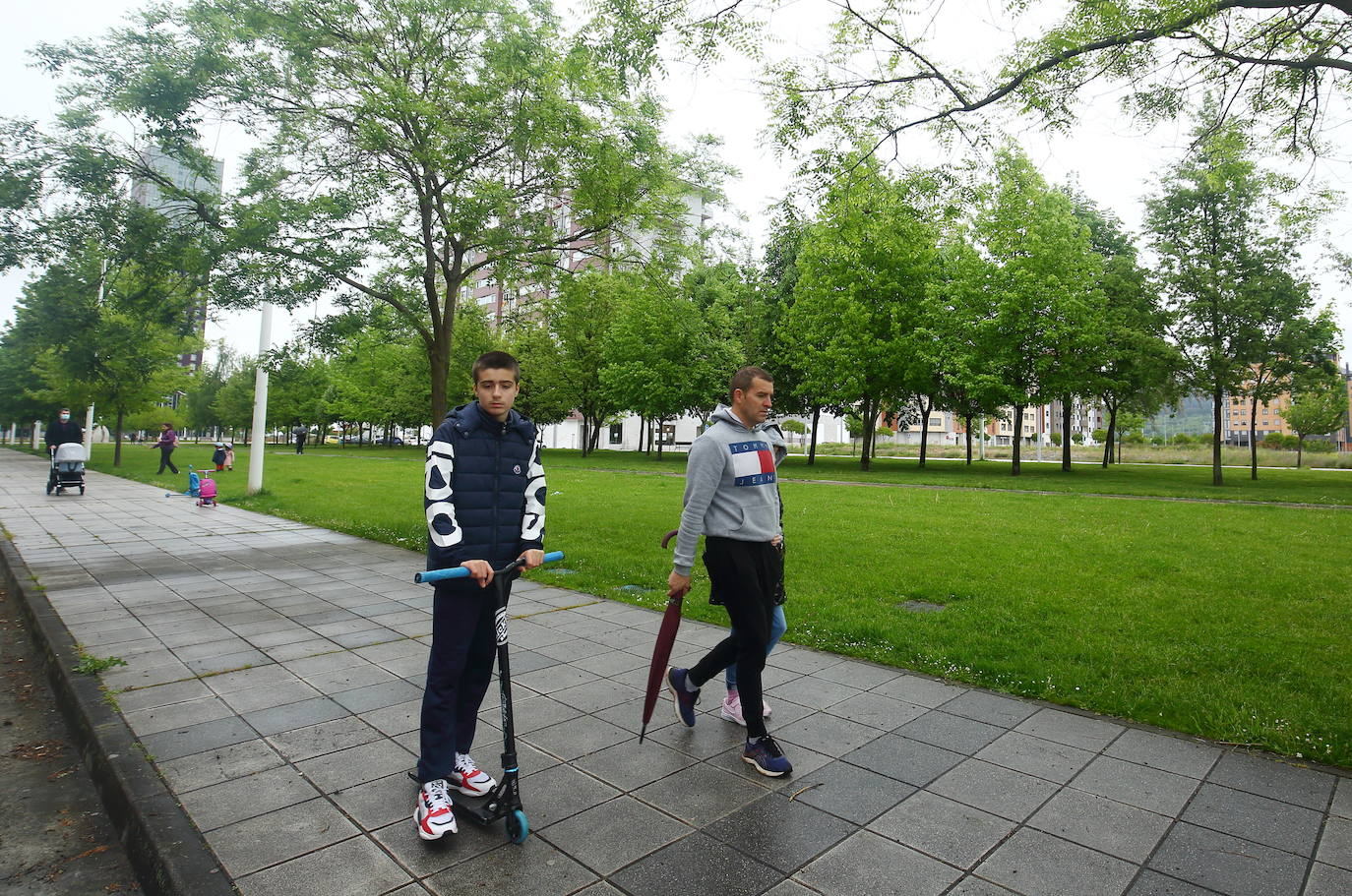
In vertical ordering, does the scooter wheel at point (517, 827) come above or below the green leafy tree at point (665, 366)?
below

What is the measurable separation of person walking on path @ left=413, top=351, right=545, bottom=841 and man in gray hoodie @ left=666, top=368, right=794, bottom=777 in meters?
0.84

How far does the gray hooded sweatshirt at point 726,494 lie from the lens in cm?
381

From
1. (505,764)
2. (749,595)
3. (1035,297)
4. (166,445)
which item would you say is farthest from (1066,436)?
(166,445)

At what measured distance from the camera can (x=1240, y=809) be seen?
342 centimetres

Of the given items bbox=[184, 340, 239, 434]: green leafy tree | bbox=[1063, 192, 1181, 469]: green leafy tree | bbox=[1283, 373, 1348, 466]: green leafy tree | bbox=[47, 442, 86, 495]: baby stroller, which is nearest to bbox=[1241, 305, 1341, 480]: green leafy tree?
bbox=[1063, 192, 1181, 469]: green leafy tree

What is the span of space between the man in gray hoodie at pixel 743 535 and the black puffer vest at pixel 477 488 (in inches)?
33.2

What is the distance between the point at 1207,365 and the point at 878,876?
96.9 ft

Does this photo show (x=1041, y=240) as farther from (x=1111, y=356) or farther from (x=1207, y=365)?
(x=1207, y=365)

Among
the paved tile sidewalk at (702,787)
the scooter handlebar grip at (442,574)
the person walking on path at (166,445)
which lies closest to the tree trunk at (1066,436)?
the paved tile sidewalk at (702,787)

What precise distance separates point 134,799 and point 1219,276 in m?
30.9

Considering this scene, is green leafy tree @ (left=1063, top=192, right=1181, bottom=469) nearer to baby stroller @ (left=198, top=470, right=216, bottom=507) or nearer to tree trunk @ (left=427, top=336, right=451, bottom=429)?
tree trunk @ (left=427, top=336, right=451, bottom=429)

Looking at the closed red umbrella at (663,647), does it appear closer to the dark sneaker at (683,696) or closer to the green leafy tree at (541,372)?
the dark sneaker at (683,696)

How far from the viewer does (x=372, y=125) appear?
31.7ft

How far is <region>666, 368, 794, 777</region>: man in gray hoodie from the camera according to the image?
3.78 metres
